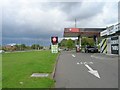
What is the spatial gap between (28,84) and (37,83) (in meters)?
0.45

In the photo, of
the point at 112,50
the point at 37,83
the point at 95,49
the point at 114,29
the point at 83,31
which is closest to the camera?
the point at 37,83

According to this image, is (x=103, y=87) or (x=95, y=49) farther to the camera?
(x=95, y=49)

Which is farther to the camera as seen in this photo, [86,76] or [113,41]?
[113,41]

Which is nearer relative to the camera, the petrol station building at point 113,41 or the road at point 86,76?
the road at point 86,76

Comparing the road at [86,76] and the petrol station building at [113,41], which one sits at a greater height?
the petrol station building at [113,41]

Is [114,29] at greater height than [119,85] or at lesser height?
greater

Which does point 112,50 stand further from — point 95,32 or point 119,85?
point 119,85

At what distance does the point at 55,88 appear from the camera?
9.70 metres

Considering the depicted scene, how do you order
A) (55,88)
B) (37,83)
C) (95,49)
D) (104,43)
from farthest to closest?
(95,49) < (104,43) < (37,83) < (55,88)

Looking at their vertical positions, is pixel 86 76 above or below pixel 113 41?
below

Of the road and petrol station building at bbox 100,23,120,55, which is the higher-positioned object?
petrol station building at bbox 100,23,120,55

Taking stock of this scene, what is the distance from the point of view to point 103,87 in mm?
9781

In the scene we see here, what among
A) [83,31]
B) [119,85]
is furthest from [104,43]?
[119,85]

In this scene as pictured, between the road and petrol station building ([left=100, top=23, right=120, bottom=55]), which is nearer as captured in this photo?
the road
